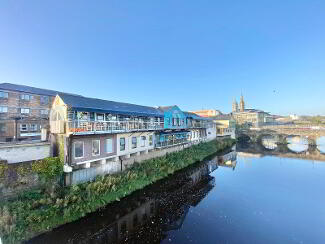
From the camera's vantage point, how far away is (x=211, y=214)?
52.9 feet

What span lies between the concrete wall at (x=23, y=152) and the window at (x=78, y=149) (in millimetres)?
4194

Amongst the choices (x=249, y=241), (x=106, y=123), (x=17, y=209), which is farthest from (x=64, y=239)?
(x=249, y=241)

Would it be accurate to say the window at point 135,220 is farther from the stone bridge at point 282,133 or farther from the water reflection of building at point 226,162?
the stone bridge at point 282,133

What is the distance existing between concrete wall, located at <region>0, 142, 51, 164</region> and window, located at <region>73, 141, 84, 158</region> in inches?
165

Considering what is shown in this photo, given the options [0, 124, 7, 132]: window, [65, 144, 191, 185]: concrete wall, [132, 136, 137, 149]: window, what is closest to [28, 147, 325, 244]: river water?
[65, 144, 191, 185]: concrete wall

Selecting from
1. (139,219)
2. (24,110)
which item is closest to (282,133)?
(139,219)

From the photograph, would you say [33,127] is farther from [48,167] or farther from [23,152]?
[48,167]

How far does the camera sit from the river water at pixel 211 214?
41.7ft

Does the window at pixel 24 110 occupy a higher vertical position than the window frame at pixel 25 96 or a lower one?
lower

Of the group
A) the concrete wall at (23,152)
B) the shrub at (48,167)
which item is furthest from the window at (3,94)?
the shrub at (48,167)

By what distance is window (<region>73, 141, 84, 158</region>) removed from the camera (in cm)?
1707

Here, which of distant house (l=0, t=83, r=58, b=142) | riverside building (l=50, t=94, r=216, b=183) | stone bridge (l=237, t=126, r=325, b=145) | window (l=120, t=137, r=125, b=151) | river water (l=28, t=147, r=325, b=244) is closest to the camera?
river water (l=28, t=147, r=325, b=244)

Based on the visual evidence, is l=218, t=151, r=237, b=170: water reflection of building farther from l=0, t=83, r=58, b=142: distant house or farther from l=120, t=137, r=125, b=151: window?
l=0, t=83, r=58, b=142: distant house

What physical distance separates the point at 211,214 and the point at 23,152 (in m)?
18.9
